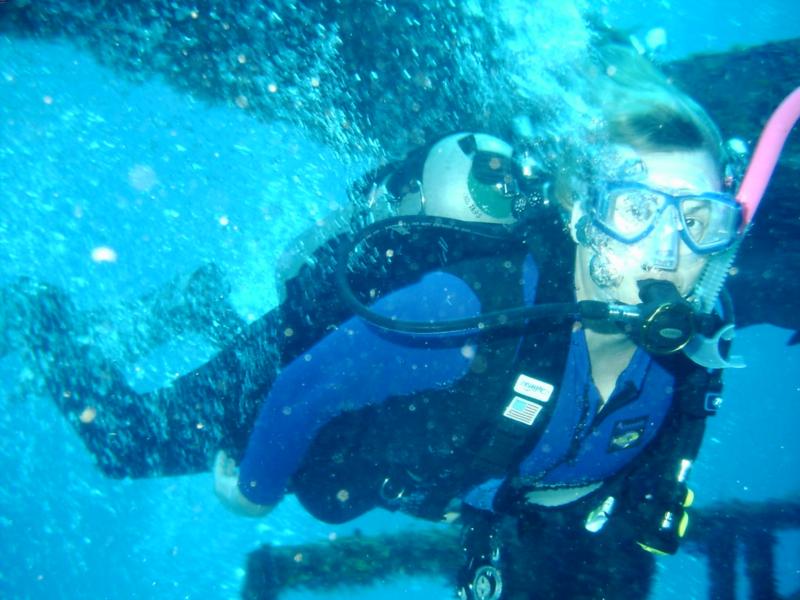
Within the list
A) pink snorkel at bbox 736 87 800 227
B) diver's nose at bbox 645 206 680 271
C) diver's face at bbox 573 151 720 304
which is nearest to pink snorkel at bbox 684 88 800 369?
pink snorkel at bbox 736 87 800 227

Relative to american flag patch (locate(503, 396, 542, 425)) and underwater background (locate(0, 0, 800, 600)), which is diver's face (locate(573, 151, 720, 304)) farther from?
underwater background (locate(0, 0, 800, 600))

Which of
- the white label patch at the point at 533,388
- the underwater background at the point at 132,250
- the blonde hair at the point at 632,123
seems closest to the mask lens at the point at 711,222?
the blonde hair at the point at 632,123

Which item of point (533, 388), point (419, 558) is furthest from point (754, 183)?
point (419, 558)

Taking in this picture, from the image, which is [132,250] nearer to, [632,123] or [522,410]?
[522,410]

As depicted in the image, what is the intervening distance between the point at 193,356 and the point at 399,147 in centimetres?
587

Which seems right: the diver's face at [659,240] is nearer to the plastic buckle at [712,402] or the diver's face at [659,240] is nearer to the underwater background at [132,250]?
the plastic buckle at [712,402]

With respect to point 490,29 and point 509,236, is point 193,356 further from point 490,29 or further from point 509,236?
point 509,236

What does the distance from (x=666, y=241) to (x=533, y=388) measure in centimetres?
82

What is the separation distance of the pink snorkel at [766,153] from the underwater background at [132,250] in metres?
4.22

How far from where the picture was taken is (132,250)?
9969mm

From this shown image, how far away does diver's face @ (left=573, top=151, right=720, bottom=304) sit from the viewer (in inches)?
86.8

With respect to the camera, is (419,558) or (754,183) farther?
(419,558)

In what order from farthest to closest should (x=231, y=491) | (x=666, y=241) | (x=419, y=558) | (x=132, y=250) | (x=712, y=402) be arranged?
(x=132, y=250) < (x=419, y=558) < (x=231, y=491) < (x=712, y=402) < (x=666, y=241)

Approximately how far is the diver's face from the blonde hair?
7cm
